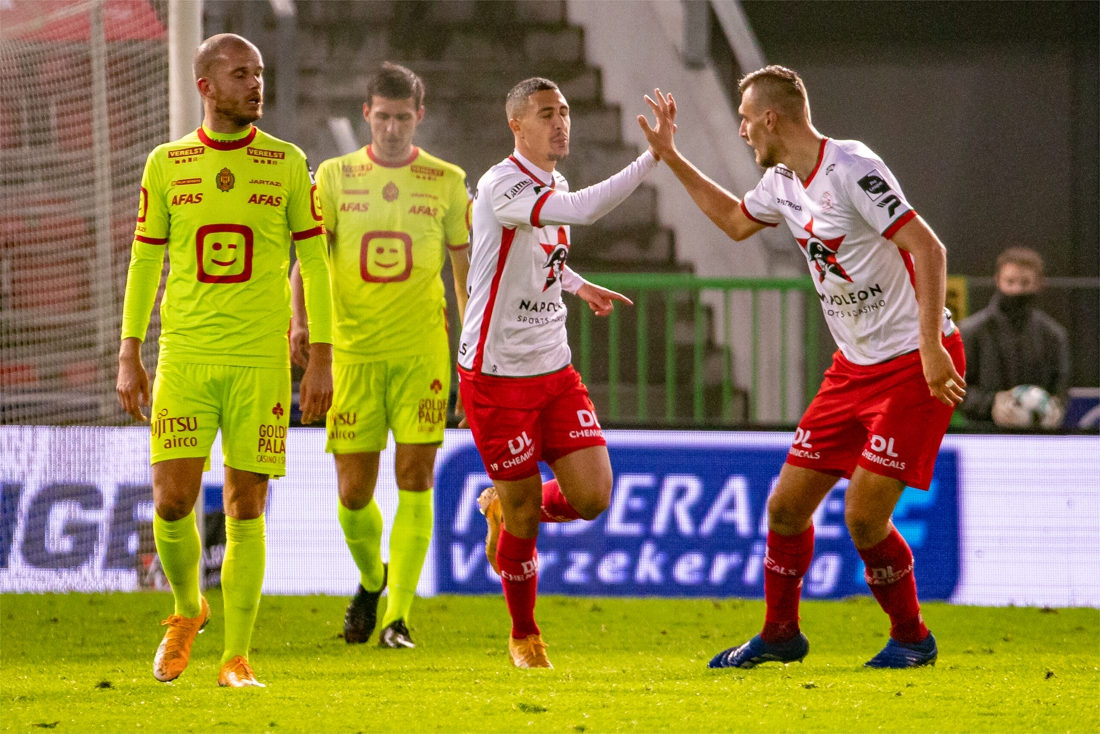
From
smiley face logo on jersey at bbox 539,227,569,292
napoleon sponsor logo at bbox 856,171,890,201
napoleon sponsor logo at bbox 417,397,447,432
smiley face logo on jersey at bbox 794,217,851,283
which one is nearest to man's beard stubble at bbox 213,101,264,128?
smiley face logo on jersey at bbox 539,227,569,292

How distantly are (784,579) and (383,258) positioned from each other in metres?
2.16

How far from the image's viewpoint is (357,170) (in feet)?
20.1

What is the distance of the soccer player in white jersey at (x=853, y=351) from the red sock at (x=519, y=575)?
0.80 m

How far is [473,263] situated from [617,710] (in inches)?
70.2

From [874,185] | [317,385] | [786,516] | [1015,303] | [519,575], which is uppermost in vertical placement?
[874,185]

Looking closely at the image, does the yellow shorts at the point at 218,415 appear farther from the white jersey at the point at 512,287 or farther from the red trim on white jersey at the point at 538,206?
the red trim on white jersey at the point at 538,206

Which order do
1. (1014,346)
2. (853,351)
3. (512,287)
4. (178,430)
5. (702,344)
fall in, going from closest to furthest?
(178,430) < (853,351) < (512,287) < (1014,346) < (702,344)

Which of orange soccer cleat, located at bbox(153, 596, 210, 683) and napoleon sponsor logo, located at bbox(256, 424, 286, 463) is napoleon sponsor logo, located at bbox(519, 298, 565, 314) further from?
orange soccer cleat, located at bbox(153, 596, 210, 683)

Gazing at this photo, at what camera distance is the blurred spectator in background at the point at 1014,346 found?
780 cm

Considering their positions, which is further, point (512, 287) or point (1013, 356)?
point (1013, 356)

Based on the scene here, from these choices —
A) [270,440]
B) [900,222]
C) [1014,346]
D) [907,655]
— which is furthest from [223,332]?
[1014,346]

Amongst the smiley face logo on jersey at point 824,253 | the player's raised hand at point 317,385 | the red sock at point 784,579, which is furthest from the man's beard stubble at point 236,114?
the red sock at point 784,579

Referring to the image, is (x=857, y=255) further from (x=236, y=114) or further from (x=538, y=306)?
(x=236, y=114)

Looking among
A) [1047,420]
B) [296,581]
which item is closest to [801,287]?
[1047,420]
